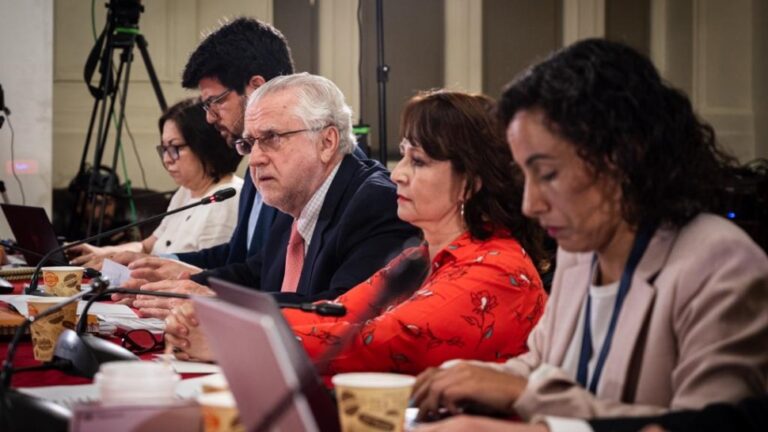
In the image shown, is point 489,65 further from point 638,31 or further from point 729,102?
point 729,102

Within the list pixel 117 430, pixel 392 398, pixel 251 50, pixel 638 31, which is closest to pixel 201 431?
pixel 117 430

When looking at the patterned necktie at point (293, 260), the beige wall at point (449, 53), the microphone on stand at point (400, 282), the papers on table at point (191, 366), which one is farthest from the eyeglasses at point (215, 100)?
the beige wall at point (449, 53)

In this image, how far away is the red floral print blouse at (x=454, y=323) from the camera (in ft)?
6.13

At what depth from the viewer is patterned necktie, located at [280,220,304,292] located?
9.07 feet

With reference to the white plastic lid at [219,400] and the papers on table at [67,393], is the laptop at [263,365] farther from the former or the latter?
the papers on table at [67,393]

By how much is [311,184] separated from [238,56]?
32.5 inches

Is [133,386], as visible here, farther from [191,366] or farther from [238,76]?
[238,76]

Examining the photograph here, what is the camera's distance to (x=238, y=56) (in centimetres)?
339

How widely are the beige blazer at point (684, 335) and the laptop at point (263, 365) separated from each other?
38 cm

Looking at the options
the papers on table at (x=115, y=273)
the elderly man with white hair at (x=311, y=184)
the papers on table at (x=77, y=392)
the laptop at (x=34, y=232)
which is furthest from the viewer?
the laptop at (x=34, y=232)

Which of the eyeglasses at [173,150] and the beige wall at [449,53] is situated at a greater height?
the beige wall at [449,53]

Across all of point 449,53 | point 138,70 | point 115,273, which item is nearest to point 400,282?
point 115,273

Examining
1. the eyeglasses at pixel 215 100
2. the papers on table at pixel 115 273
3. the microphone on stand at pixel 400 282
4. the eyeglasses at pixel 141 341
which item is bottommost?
the papers on table at pixel 115 273

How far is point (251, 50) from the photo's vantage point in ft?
11.3
